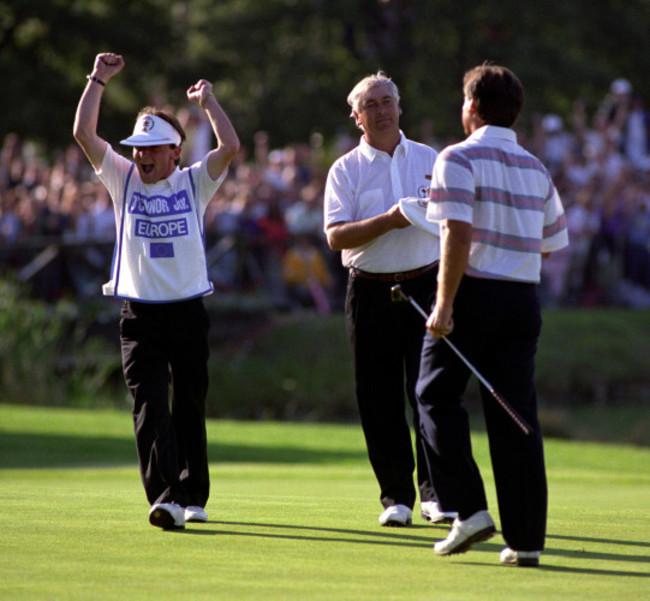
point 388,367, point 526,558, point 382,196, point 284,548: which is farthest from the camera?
point 388,367

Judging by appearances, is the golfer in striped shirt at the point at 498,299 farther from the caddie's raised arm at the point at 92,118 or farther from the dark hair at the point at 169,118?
the caddie's raised arm at the point at 92,118

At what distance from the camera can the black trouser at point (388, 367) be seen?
700 cm

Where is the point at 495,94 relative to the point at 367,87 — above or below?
below

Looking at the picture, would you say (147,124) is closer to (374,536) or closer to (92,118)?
(92,118)

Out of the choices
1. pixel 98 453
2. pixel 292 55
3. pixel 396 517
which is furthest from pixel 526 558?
pixel 292 55

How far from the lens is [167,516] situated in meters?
6.38

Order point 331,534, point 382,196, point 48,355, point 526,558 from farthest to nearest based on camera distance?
point 48,355
point 382,196
point 331,534
point 526,558

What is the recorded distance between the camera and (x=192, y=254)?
22.0ft

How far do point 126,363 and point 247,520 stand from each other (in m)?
0.95

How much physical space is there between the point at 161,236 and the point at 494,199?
1.79 m

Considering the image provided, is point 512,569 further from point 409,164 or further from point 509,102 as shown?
point 409,164

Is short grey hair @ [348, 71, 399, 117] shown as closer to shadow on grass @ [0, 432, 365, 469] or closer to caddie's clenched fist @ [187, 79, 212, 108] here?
caddie's clenched fist @ [187, 79, 212, 108]

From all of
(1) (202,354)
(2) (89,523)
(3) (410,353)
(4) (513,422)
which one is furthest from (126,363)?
(4) (513,422)

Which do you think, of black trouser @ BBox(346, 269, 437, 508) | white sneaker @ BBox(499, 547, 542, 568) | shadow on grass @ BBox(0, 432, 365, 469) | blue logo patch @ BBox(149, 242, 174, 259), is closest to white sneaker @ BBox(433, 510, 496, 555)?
white sneaker @ BBox(499, 547, 542, 568)
